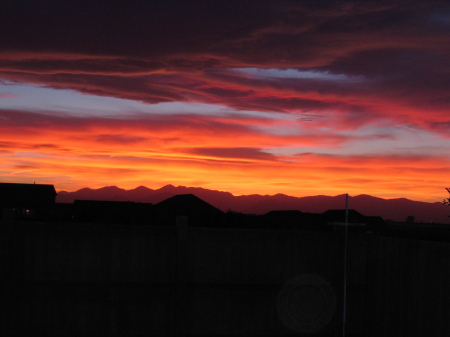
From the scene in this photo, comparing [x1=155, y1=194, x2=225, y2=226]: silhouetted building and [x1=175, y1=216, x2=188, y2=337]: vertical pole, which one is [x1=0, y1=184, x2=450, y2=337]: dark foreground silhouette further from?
[x1=155, y1=194, x2=225, y2=226]: silhouetted building

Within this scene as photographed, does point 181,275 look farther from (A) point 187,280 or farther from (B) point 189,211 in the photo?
(B) point 189,211

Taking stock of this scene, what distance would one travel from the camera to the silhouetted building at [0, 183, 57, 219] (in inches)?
2514

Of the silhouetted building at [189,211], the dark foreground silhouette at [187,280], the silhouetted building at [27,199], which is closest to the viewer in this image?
the dark foreground silhouette at [187,280]

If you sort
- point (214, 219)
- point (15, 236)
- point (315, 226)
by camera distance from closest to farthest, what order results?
point (15, 236) < point (214, 219) < point (315, 226)

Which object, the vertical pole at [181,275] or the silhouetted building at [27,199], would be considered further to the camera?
the silhouetted building at [27,199]

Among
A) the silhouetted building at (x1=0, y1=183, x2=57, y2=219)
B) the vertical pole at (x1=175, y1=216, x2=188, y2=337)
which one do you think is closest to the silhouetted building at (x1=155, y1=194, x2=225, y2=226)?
the vertical pole at (x1=175, y1=216, x2=188, y2=337)

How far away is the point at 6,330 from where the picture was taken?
11211mm

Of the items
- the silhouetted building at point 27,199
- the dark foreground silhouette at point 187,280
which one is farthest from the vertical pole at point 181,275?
the silhouetted building at point 27,199

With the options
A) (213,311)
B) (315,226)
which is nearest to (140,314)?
(213,311)

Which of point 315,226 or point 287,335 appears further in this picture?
point 315,226

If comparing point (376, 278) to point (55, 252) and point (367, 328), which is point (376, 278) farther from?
point (55, 252)

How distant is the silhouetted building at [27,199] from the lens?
63.8 metres

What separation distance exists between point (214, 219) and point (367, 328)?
1480cm

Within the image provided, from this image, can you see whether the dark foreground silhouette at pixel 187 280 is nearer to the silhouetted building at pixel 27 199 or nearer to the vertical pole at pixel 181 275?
the vertical pole at pixel 181 275
